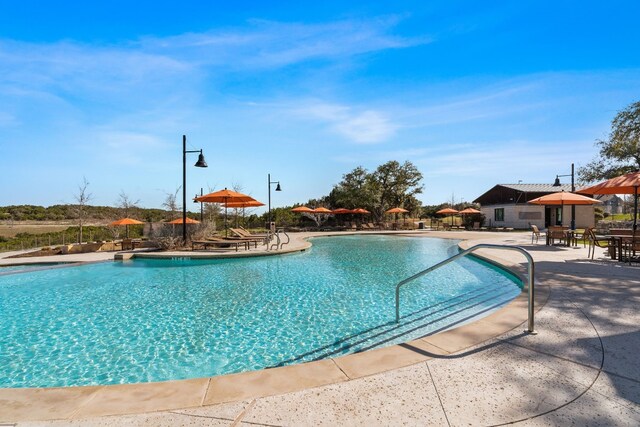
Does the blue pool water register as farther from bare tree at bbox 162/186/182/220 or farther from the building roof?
the building roof

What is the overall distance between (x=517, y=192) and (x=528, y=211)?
194 centimetres

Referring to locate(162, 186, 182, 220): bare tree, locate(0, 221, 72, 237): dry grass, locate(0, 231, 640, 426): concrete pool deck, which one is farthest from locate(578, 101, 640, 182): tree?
locate(0, 221, 72, 237): dry grass

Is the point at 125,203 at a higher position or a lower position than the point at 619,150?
lower

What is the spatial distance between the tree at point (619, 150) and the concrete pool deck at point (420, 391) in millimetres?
18662

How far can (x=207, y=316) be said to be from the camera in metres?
5.62

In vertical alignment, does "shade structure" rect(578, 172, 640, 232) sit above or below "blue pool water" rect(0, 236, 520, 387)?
above

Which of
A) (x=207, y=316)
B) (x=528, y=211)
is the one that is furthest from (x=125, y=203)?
(x=528, y=211)

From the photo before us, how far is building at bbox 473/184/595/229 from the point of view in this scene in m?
27.3

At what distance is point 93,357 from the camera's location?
4.06m

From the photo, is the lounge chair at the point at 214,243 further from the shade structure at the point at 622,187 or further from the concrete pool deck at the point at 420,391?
the shade structure at the point at 622,187

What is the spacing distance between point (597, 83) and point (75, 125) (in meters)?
19.6

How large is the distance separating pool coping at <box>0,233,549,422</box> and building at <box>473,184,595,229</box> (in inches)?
1179

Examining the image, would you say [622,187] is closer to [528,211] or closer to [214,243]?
[214,243]

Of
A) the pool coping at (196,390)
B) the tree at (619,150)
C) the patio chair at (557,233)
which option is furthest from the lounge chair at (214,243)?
the tree at (619,150)
